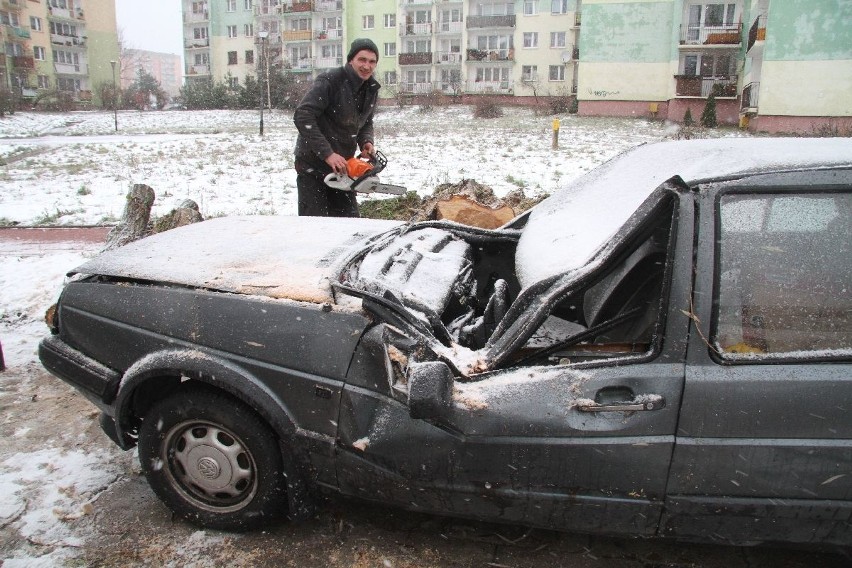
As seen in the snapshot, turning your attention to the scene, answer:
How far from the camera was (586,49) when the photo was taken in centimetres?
3347

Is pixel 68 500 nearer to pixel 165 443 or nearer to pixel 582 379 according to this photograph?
pixel 165 443

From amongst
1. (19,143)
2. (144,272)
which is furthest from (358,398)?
(19,143)

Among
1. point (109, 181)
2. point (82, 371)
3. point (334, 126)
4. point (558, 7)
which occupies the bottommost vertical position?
point (82, 371)

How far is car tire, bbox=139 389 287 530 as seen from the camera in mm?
2258

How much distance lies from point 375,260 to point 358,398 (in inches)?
26.0

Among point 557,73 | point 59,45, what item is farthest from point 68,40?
point 557,73

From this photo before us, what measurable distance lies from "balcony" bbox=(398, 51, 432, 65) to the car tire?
4709cm

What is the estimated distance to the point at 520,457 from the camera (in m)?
1.94

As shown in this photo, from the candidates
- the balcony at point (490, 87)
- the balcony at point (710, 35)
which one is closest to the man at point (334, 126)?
the balcony at point (710, 35)

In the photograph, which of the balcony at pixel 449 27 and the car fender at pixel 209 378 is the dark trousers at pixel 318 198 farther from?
the balcony at pixel 449 27

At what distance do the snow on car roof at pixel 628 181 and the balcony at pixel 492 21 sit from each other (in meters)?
44.9

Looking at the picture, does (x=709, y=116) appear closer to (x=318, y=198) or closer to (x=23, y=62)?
(x=318, y=198)

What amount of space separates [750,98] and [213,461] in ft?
98.6

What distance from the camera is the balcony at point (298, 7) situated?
4956 cm
